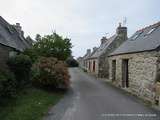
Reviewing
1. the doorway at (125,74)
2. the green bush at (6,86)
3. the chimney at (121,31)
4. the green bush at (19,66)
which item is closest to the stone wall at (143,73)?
the doorway at (125,74)

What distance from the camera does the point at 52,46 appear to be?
1045 inches

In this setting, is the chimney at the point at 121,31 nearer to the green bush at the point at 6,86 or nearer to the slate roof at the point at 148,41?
the slate roof at the point at 148,41

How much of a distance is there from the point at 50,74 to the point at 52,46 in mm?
7948

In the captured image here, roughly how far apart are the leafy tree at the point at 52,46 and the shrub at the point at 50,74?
6.54 m

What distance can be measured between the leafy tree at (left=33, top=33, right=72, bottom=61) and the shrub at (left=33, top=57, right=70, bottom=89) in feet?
21.4

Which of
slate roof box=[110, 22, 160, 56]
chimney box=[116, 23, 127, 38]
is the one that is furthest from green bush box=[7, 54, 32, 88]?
chimney box=[116, 23, 127, 38]

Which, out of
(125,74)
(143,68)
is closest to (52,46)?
(125,74)

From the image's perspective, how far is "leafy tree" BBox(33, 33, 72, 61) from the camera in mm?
26283

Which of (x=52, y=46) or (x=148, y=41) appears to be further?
(x=52, y=46)

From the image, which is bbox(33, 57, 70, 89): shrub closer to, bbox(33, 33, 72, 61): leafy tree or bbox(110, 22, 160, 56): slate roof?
bbox(110, 22, 160, 56): slate roof

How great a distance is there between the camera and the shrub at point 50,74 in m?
19.0

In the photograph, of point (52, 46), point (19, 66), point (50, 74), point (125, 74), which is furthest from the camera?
point (52, 46)

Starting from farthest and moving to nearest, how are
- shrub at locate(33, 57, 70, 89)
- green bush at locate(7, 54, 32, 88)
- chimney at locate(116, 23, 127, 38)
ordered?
chimney at locate(116, 23, 127, 38), shrub at locate(33, 57, 70, 89), green bush at locate(7, 54, 32, 88)

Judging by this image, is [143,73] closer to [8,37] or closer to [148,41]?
[148,41]
